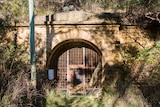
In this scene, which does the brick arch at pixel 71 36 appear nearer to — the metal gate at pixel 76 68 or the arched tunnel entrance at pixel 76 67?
the arched tunnel entrance at pixel 76 67

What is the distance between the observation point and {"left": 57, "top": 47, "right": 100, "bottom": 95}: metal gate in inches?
417

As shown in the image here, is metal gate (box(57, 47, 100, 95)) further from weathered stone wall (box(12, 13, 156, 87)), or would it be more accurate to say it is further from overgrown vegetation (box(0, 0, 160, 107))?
overgrown vegetation (box(0, 0, 160, 107))

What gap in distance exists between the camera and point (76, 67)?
423 inches

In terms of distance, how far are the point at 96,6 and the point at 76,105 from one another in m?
4.75

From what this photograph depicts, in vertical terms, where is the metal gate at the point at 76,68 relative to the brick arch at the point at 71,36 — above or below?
below

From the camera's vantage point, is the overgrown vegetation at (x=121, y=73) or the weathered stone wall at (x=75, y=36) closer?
the overgrown vegetation at (x=121, y=73)

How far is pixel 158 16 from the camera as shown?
870cm

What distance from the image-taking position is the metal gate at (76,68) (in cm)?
1059

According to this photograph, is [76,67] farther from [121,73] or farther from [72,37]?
[121,73]

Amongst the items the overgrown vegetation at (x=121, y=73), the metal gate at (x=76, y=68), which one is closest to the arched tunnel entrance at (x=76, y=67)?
the metal gate at (x=76, y=68)

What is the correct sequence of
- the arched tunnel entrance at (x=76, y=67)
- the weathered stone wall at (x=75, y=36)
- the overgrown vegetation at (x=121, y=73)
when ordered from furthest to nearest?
the arched tunnel entrance at (x=76, y=67) → the weathered stone wall at (x=75, y=36) → the overgrown vegetation at (x=121, y=73)

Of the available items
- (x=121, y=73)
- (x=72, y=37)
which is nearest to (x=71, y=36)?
(x=72, y=37)

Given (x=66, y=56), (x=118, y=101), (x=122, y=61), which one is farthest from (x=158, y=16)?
(x=66, y=56)

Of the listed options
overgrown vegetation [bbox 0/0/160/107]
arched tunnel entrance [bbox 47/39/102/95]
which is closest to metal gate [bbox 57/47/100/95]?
arched tunnel entrance [bbox 47/39/102/95]
